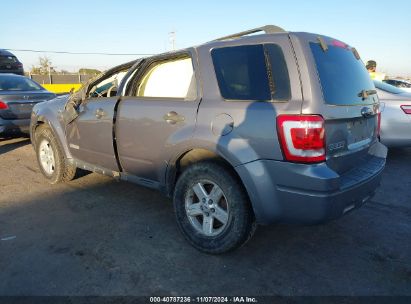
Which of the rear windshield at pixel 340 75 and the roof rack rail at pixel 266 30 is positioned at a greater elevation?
the roof rack rail at pixel 266 30

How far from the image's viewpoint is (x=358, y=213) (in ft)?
12.4

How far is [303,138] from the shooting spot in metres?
2.37

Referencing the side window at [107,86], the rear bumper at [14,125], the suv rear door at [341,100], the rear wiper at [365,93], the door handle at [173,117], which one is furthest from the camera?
the rear bumper at [14,125]

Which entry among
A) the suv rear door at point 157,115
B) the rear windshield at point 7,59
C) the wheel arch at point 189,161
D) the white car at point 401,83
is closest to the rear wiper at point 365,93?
the wheel arch at point 189,161

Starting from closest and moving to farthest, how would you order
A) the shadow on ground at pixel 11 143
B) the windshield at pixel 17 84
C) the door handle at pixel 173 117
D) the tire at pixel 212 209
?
the tire at pixel 212 209, the door handle at pixel 173 117, the shadow on ground at pixel 11 143, the windshield at pixel 17 84

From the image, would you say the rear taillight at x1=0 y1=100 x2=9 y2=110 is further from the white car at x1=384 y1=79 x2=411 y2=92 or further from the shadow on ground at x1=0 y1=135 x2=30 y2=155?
the white car at x1=384 y1=79 x2=411 y2=92

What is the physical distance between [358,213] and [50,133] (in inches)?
159

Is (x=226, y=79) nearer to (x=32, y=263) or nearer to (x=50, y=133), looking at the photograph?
(x=32, y=263)

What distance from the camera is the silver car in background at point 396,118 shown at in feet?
18.5

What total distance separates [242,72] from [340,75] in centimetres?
79

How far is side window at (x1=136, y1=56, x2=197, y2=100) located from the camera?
3.11 m

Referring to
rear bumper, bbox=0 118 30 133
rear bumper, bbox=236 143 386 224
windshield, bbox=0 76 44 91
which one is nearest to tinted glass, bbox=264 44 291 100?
rear bumper, bbox=236 143 386 224

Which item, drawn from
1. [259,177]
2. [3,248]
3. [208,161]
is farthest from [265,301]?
[3,248]

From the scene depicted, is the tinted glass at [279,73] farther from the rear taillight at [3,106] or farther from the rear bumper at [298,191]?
the rear taillight at [3,106]
